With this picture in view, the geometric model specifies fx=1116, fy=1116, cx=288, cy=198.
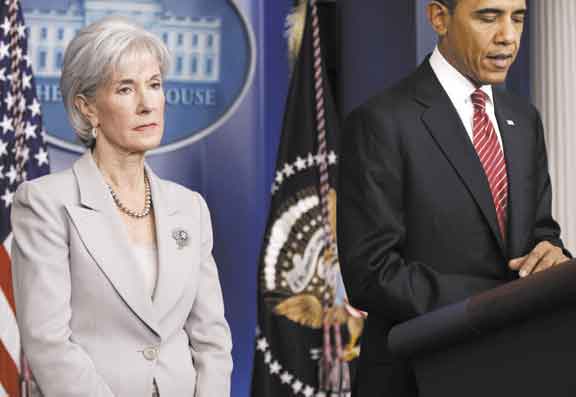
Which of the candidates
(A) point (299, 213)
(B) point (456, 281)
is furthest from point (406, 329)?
(A) point (299, 213)

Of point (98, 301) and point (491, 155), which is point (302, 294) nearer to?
point (491, 155)

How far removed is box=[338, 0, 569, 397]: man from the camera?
7.90 feet

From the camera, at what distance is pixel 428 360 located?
1798 mm

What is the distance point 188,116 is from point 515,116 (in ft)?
9.46

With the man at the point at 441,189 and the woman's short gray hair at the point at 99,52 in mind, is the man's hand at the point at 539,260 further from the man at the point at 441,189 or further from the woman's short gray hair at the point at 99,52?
the woman's short gray hair at the point at 99,52

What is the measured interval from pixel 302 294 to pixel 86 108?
110 inches

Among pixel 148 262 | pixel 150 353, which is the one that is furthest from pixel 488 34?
pixel 150 353

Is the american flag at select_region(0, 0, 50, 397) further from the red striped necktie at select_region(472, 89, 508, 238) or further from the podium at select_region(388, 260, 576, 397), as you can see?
the podium at select_region(388, 260, 576, 397)

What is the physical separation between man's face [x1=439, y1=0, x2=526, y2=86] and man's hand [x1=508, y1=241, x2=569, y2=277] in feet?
1.41

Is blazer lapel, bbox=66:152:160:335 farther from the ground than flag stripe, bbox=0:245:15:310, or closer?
farther from the ground

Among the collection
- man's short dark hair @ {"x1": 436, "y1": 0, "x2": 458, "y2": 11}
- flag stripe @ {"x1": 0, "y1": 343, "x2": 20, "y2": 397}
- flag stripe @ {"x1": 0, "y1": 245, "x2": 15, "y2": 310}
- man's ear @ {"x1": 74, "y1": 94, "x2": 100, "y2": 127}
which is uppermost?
man's short dark hair @ {"x1": 436, "y1": 0, "x2": 458, "y2": 11}

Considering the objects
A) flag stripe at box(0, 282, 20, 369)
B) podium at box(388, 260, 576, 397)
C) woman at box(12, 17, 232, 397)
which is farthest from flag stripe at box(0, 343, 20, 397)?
podium at box(388, 260, 576, 397)

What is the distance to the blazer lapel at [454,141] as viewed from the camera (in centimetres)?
242

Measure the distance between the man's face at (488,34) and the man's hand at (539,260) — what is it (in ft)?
1.41
